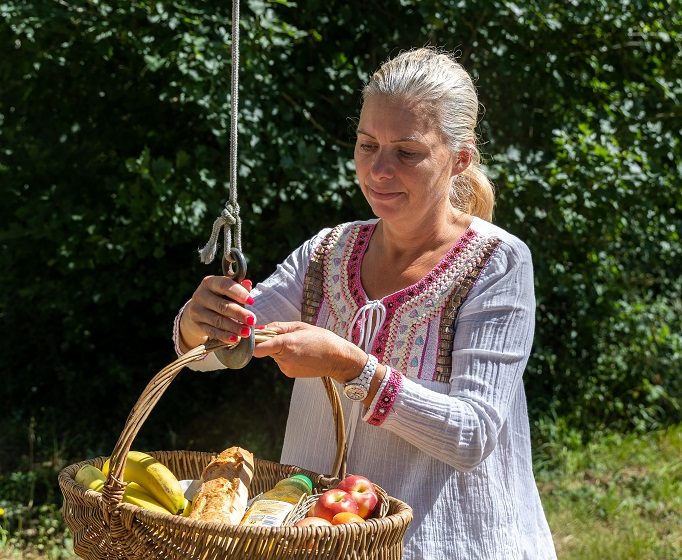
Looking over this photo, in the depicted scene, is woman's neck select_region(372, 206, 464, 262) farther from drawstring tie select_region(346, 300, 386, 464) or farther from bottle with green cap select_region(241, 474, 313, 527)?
bottle with green cap select_region(241, 474, 313, 527)

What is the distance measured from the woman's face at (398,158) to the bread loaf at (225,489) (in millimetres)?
605

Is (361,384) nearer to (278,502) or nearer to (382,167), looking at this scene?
(278,502)

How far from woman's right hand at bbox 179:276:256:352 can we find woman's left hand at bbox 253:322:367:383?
6cm

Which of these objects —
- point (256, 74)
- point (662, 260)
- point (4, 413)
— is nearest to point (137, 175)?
point (256, 74)

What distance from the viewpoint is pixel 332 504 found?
182cm

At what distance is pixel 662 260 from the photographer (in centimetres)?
509

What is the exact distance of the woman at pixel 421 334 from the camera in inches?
75.9

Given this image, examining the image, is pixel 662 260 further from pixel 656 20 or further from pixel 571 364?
pixel 656 20

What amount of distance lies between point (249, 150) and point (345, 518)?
2346 mm

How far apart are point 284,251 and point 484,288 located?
228cm

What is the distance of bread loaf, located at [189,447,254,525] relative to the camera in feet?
5.96

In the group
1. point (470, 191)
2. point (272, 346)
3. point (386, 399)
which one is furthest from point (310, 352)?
point (470, 191)

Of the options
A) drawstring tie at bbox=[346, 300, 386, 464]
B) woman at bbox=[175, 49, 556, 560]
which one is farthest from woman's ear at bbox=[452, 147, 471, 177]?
drawstring tie at bbox=[346, 300, 386, 464]

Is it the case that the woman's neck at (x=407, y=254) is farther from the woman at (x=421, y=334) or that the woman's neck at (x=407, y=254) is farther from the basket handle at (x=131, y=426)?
the basket handle at (x=131, y=426)
